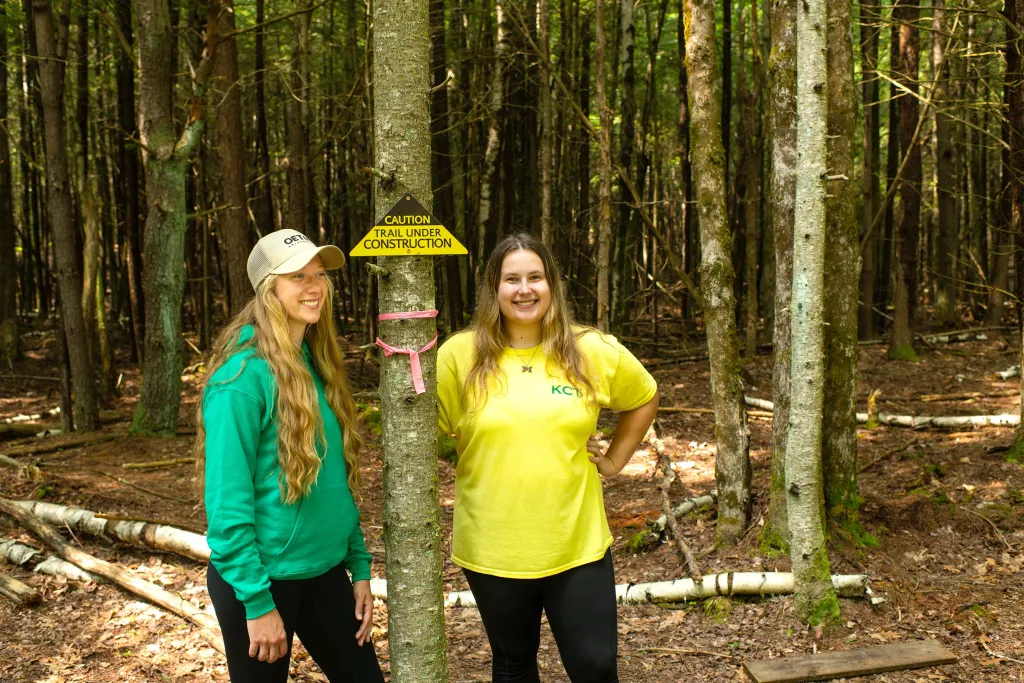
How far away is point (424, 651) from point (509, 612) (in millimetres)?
317

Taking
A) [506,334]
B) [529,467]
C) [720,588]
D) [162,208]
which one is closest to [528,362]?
[506,334]

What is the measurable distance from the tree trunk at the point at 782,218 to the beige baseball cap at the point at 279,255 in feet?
11.3

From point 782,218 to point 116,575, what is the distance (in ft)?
15.0

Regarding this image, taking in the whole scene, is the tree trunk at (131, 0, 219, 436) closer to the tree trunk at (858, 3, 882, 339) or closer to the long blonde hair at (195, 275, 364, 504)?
the long blonde hair at (195, 275, 364, 504)

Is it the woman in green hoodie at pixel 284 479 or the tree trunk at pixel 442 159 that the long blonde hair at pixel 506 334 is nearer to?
the woman in green hoodie at pixel 284 479

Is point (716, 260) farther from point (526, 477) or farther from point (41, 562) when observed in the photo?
point (41, 562)

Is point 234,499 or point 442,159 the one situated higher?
point 442,159

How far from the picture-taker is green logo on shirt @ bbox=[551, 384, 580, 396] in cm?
275

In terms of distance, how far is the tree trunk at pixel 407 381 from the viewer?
248 centimetres

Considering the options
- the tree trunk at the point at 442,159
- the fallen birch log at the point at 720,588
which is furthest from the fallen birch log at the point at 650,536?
the tree trunk at the point at 442,159

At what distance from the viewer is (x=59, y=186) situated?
29.1 feet

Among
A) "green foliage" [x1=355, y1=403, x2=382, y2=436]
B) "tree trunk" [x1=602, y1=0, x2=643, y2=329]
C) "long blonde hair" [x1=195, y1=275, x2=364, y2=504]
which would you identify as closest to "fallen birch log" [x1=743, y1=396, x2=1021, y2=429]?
"tree trunk" [x1=602, y1=0, x2=643, y2=329]

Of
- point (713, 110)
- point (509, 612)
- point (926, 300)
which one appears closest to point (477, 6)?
point (713, 110)

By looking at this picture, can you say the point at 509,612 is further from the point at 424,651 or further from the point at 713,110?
the point at 713,110
